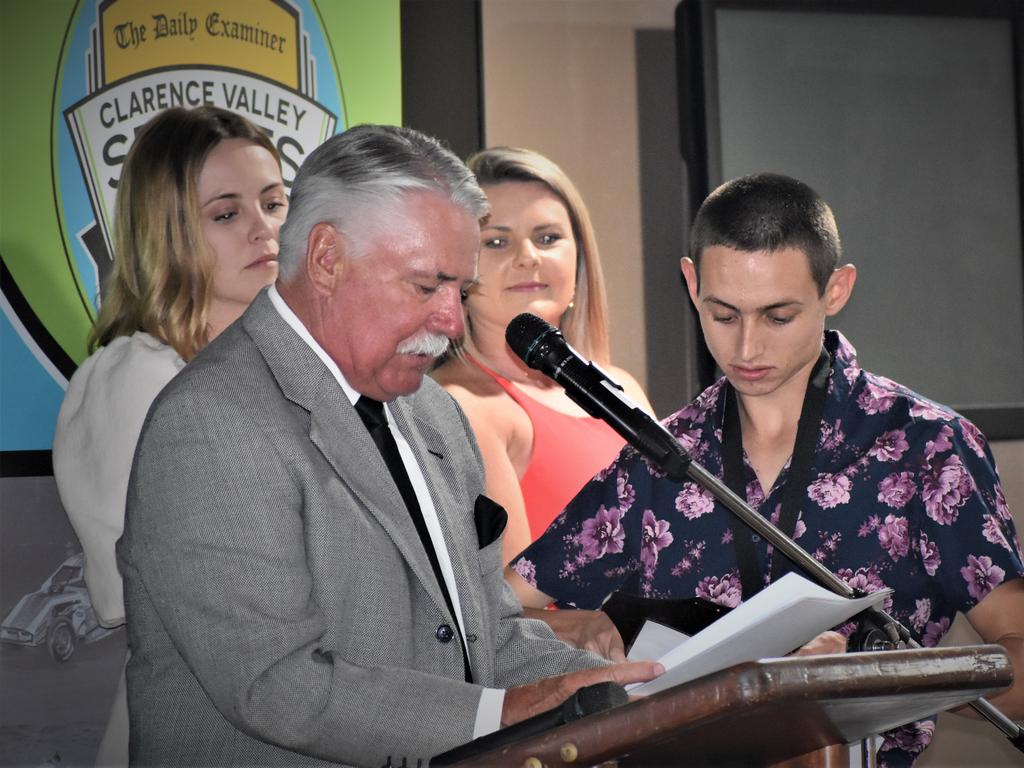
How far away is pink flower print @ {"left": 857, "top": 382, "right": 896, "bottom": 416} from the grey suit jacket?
2.51ft

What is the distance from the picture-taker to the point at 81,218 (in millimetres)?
2717

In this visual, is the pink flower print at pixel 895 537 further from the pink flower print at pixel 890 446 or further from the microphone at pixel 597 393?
the microphone at pixel 597 393

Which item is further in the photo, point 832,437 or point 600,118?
point 600,118

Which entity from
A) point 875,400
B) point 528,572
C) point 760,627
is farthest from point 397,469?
point 875,400

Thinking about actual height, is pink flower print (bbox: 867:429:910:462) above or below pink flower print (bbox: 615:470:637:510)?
above

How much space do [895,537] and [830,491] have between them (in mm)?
121

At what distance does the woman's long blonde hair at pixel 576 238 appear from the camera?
2770 mm

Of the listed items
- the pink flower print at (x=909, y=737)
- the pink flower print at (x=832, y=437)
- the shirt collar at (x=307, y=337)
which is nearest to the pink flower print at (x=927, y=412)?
the pink flower print at (x=832, y=437)

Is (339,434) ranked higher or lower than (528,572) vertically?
higher

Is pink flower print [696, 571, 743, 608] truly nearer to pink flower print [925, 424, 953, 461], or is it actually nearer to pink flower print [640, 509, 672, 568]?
pink flower print [640, 509, 672, 568]

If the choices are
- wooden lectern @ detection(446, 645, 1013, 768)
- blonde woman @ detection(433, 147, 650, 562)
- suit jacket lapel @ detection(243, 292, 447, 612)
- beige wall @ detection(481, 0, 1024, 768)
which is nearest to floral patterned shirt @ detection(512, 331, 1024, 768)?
blonde woman @ detection(433, 147, 650, 562)

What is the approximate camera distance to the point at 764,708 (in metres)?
1.01

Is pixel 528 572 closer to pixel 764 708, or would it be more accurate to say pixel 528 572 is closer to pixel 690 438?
pixel 690 438

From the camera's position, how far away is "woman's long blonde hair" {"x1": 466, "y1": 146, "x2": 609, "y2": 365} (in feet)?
9.09
